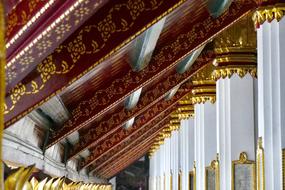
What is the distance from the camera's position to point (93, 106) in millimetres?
12195

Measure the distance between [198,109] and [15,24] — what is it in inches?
532

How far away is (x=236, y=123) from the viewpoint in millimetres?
13062

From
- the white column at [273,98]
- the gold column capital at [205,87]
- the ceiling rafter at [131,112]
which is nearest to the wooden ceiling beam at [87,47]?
the white column at [273,98]

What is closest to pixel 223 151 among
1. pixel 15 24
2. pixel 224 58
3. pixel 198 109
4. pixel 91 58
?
pixel 224 58

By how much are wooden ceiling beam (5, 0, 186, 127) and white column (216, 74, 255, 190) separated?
6978 mm

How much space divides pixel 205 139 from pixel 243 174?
164 inches

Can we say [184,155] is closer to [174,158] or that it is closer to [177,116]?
Answer: [177,116]

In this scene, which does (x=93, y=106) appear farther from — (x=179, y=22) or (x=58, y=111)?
(x=179, y=22)

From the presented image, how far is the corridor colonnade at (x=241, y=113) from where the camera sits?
8.42 m

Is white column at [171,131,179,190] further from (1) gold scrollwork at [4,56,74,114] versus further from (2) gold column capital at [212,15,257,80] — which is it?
(1) gold scrollwork at [4,56,74,114]

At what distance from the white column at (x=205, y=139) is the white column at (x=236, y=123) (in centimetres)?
316

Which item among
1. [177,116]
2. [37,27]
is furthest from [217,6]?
[177,116]

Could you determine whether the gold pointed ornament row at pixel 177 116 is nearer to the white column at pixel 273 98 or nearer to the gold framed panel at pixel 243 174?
the gold framed panel at pixel 243 174

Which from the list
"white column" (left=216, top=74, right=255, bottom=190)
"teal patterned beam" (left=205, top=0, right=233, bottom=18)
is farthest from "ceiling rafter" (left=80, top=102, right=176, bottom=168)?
"teal patterned beam" (left=205, top=0, right=233, bottom=18)
